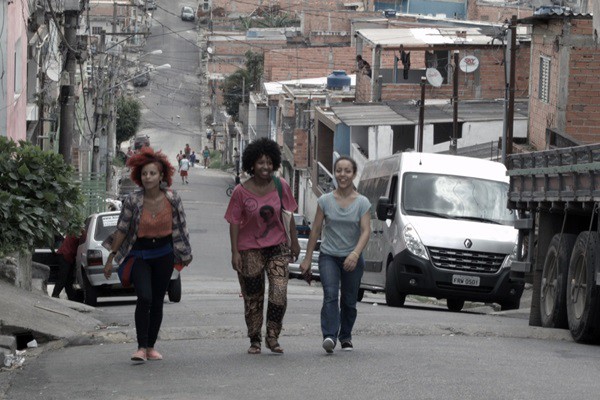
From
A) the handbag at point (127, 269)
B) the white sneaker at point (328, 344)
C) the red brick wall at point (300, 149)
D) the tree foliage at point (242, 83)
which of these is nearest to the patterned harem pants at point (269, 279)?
the white sneaker at point (328, 344)

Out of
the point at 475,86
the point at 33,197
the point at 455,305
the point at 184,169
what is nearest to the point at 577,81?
the point at 455,305

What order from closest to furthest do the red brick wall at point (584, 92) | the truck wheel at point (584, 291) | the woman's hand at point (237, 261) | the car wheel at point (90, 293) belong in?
the woman's hand at point (237, 261), the truck wheel at point (584, 291), the car wheel at point (90, 293), the red brick wall at point (584, 92)

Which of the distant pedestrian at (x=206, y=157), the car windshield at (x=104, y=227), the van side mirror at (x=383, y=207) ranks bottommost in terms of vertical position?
the distant pedestrian at (x=206, y=157)

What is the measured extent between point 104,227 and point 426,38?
36.5 meters

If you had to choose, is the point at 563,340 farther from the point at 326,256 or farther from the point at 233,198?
the point at 233,198

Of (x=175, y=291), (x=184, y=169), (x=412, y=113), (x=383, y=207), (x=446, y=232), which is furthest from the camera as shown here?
(x=184, y=169)

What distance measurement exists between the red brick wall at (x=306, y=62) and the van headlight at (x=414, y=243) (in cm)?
6502

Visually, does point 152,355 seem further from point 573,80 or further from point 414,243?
point 573,80

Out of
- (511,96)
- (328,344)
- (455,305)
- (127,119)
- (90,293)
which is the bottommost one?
(127,119)

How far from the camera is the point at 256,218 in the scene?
11.7 m

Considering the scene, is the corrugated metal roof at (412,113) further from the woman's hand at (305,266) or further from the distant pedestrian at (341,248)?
the woman's hand at (305,266)

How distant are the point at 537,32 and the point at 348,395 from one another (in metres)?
28.5

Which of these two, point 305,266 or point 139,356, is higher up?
point 305,266

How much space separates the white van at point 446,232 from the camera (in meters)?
19.9
